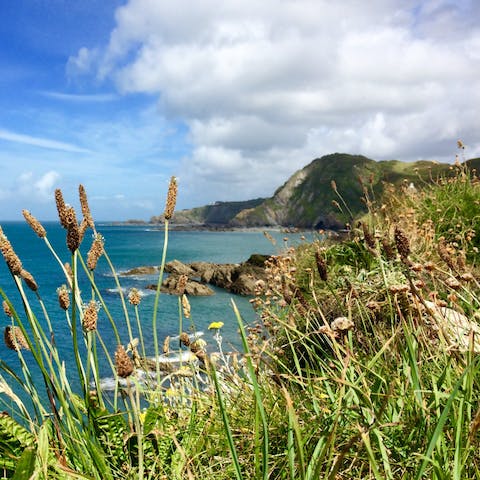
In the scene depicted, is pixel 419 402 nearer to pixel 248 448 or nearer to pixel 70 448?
pixel 248 448

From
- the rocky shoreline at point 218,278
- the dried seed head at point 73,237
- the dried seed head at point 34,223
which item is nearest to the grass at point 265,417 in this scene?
the dried seed head at point 73,237

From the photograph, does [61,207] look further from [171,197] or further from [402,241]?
[402,241]

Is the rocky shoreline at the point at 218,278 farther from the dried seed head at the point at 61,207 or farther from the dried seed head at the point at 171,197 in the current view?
the dried seed head at the point at 61,207

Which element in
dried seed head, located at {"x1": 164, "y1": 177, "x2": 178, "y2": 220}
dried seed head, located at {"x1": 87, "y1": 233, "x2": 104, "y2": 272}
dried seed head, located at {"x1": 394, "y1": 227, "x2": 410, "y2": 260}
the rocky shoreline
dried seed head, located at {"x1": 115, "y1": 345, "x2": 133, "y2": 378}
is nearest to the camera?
dried seed head, located at {"x1": 115, "y1": 345, "x2": 133, "y2": 378}

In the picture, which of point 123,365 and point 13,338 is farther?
point 13,338

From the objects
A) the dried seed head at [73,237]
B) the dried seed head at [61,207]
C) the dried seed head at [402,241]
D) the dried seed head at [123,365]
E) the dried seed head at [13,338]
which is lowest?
the dried seed head at [13,338]

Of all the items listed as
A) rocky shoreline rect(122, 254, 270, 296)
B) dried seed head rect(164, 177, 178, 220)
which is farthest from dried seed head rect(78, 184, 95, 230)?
rocky shoreline rect(122, 254, 270, 296)

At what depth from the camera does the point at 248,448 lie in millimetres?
2746

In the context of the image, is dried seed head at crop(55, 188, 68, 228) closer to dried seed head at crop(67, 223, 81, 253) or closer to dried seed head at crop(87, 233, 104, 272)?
dried seed head at crop(67, 223, 81, 253)

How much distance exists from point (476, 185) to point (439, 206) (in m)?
1.49

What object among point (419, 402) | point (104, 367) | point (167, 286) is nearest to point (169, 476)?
point (419, 402)

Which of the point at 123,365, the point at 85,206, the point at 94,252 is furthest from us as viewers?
the point at 85,206

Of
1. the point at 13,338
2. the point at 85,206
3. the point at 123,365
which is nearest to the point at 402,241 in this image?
the point at 123,365

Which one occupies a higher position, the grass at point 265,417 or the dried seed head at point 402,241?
the dried seed head at point 402,241
